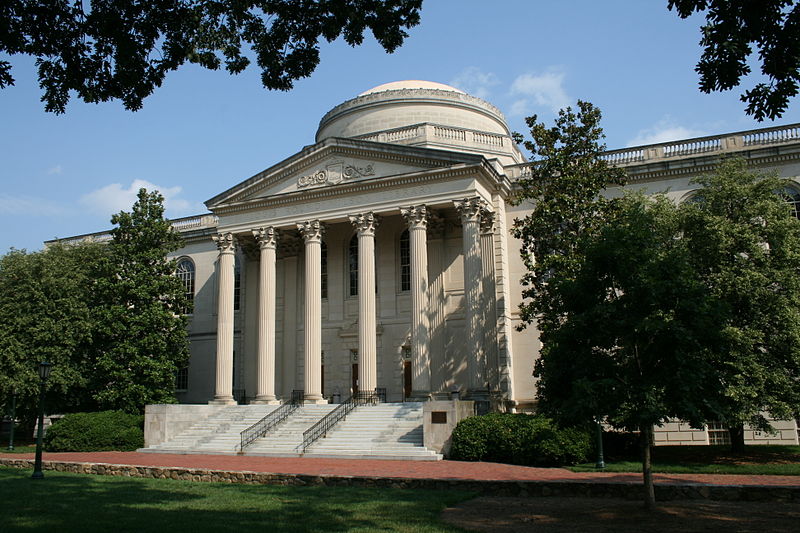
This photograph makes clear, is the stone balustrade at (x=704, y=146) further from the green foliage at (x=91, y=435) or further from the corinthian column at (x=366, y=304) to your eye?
the green foliage at (x=91, y=435)

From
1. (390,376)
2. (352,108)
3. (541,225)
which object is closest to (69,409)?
(390,376)

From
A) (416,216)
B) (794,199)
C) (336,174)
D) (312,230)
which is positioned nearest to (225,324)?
(312,230)

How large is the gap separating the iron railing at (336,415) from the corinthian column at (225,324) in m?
7.03

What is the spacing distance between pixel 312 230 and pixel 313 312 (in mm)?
4233

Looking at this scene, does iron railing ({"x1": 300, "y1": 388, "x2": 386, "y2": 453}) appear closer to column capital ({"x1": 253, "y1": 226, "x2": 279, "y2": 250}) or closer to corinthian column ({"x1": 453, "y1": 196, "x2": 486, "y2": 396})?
corinthian column ({"x1": 453, "y1": 196, "x2": 486, "y2": 396})

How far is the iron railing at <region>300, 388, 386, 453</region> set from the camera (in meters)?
28.0

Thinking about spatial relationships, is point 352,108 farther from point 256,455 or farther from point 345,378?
point 256,455

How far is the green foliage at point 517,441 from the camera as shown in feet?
72.9

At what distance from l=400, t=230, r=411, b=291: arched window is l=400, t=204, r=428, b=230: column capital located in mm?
3695

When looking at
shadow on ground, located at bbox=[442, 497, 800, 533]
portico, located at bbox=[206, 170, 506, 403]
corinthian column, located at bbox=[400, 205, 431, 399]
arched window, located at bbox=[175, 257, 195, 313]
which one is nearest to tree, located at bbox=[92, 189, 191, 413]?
portico, located at bbox=[206, 170, 506, 403]

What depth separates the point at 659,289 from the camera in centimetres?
1302

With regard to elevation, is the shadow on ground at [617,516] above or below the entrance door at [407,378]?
below

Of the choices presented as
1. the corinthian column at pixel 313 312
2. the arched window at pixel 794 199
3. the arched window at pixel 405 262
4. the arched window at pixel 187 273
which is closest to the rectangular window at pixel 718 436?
the arched window at pixel 794 199

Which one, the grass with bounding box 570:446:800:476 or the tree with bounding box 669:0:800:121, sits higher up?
the tree with bounding box 669:0:800:121
